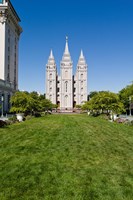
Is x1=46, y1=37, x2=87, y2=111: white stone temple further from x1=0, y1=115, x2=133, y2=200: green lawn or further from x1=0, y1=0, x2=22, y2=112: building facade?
x1=0, y1=115, x2=133, y2=200: green lawn

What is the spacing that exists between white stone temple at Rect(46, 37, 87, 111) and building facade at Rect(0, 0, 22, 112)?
5174cm

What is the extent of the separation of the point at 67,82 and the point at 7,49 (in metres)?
60.3

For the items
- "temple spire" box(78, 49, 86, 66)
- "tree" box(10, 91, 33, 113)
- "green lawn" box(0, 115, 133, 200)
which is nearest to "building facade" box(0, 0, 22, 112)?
"tree" box(10, 91, 33, 113)

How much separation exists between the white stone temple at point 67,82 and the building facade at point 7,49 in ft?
170

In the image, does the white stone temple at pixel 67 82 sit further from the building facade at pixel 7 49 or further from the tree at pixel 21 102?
the tree at pixel 21 102

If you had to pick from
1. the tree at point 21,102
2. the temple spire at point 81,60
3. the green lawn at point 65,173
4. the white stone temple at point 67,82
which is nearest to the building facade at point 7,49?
the tree at point 21,102

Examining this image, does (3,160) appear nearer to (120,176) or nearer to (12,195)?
(12,195)

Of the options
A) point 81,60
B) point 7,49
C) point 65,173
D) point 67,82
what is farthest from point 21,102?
point 81,60

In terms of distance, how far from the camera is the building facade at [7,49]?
47.3 m

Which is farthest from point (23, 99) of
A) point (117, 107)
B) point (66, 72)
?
point (66, 72)

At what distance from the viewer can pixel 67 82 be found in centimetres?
10844

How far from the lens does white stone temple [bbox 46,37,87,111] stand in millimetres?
107562

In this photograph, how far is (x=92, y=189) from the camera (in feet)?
21.1

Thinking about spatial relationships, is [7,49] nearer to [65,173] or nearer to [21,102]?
[21,102]
